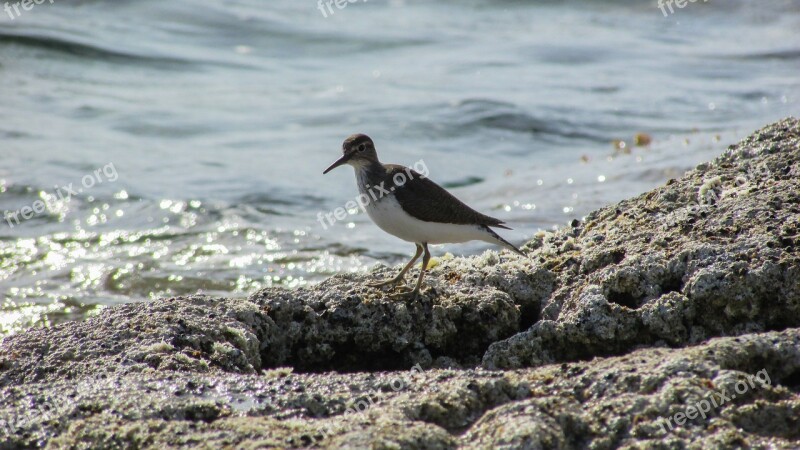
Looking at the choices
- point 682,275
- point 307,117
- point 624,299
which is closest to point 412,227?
point 624,299

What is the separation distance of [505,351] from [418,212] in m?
1.57

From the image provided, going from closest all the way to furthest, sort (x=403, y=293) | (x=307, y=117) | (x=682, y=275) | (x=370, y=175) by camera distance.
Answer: (x=682, y=275) → (x=403, y=293) → (x=370, y=175) → (x=307, y=117)

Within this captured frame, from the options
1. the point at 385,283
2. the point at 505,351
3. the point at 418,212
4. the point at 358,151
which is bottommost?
the point at 505,351

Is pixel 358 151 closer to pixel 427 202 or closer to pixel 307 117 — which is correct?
pixel 427 202

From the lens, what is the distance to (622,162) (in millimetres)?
13273

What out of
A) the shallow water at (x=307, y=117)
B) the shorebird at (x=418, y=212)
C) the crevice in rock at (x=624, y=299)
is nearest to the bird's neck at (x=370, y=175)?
the shorebird at (x=418, y=212)

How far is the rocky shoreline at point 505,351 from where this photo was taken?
3.65 m

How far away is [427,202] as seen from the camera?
627cm

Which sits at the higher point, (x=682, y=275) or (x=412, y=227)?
(x=682, y=275)

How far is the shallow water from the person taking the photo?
1029cm

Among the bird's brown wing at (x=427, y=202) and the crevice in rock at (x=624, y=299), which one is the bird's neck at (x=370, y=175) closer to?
the bird's brown wing at (x=427, y=202)

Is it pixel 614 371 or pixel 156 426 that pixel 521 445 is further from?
pixel 156 426

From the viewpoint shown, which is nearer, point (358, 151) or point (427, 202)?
point (427, 202)

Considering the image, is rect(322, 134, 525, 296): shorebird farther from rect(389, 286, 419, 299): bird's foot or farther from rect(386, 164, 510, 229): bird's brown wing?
rect(389, 286, 419, 299): bird's foot
